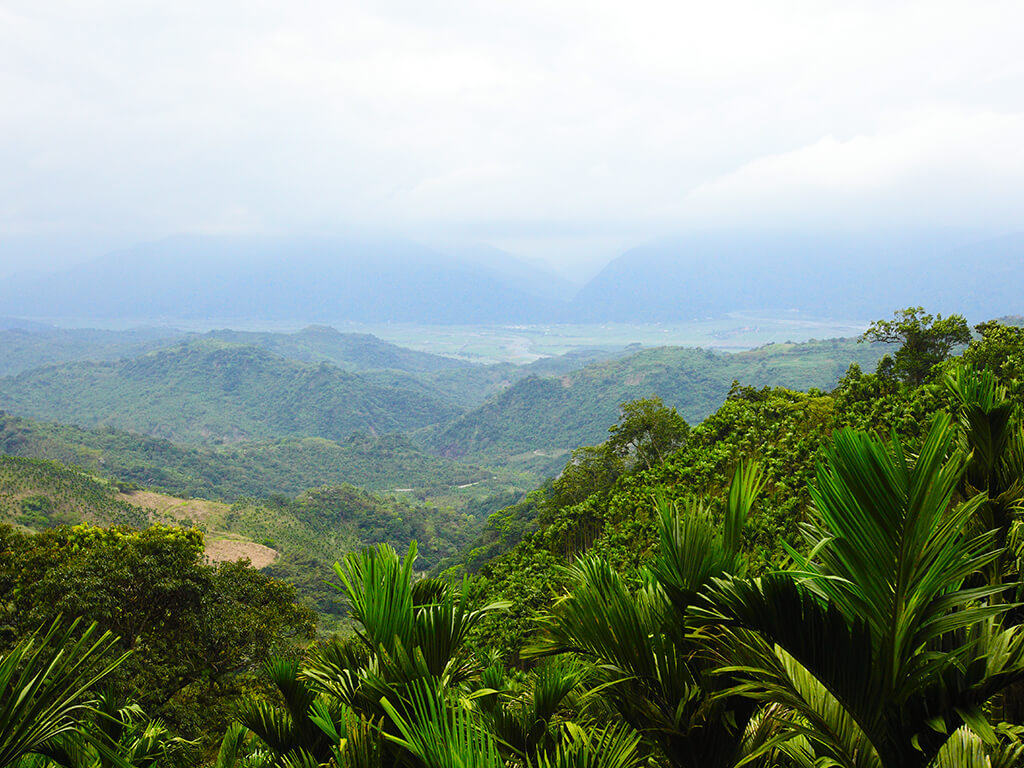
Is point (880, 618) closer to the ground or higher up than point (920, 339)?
closer to the ground

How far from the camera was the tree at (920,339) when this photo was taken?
17.6 m

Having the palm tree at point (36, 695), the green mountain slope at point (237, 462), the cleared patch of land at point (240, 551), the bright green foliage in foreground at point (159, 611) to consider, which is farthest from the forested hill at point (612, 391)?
the palm tree at point (36, 695)

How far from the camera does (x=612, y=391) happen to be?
118 meters

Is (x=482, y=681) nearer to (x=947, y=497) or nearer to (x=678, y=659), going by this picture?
(x=678, y=659)

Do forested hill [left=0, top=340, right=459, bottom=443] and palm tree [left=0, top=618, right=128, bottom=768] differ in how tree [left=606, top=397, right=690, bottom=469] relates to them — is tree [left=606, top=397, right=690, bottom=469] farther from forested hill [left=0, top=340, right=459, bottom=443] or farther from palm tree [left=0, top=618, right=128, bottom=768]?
forested hill [left=0, top=340, right=459, bottom=443]

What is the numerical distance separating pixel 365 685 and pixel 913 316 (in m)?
20.7

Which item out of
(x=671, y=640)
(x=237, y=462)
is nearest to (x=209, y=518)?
(x=237, y=462)

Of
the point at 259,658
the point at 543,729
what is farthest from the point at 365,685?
the point at 259,658

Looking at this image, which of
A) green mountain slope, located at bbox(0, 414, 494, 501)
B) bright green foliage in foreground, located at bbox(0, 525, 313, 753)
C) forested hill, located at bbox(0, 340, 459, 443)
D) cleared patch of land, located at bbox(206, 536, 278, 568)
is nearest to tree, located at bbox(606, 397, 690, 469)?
bright green foliage in foreground, located at bbox(0, 525, 313, 753)

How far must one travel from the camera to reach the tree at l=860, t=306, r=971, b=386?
17562mm

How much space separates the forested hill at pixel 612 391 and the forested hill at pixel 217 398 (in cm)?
2292

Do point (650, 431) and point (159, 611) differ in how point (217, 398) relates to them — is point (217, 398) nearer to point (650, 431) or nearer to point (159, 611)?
point (650, 431)

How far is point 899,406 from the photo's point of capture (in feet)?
43.8

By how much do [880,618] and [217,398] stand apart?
526ft
